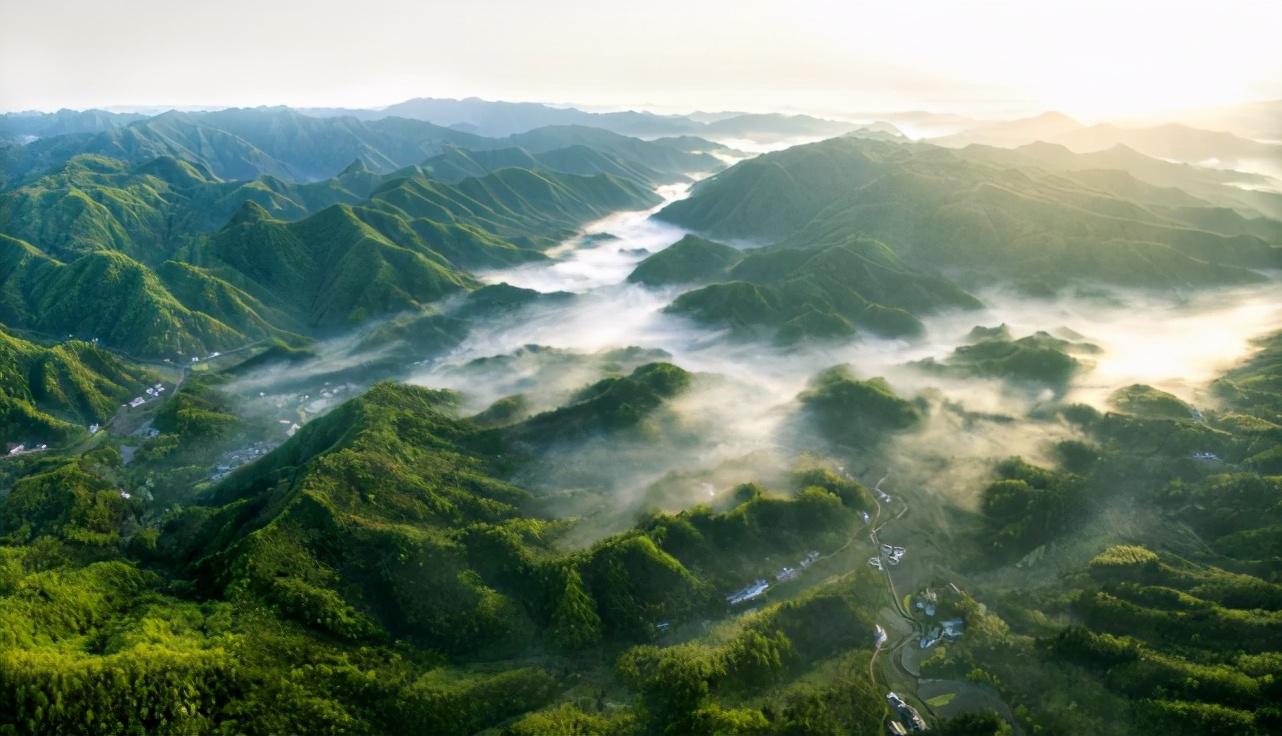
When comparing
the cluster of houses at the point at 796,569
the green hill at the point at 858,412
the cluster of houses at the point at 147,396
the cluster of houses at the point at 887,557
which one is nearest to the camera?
the cluster of houses at the point at 796,569

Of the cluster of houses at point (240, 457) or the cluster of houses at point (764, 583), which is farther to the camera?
the cluster of houses at point (240, 457)

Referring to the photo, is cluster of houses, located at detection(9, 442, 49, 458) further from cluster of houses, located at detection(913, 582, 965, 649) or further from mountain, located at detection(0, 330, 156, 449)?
cluster of houses, located at detection(913, 582, 965, 649)

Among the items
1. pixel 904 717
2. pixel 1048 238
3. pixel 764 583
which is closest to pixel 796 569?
pixel 764 583

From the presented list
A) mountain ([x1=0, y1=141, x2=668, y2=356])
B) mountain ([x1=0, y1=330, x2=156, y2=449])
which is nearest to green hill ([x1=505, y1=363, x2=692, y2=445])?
mountain ([x1=0, y1=330, x2=156, y2=449])

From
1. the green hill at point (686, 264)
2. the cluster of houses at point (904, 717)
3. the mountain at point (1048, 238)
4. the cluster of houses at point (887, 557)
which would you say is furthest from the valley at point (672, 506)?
the green hill at point (686, 264)

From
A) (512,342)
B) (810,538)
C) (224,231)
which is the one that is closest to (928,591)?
(810,538)

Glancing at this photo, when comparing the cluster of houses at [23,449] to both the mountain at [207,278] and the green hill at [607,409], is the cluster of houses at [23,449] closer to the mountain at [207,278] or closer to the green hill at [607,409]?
the mountain at [207,278]

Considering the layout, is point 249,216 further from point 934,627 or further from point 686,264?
point 934,627
